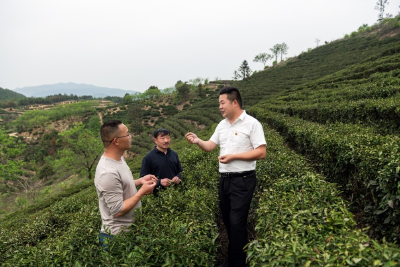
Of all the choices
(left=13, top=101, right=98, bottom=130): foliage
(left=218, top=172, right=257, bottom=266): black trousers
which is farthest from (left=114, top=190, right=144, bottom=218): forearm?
(left=13, top=101, right=98, bottom=130): foliage

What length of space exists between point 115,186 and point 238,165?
1539mm

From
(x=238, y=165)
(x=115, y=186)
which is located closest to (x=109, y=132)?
(x=115, y=186)

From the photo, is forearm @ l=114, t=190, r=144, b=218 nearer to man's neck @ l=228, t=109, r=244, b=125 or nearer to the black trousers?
the black trousers

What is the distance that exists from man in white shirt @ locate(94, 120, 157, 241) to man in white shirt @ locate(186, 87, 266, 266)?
43.0 inches

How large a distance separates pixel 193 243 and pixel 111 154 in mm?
1278

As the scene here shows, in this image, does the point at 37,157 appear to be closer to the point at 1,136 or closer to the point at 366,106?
the point at 1,136

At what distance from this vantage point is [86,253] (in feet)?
6.56

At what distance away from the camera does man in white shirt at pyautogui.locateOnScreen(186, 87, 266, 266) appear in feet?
8.76

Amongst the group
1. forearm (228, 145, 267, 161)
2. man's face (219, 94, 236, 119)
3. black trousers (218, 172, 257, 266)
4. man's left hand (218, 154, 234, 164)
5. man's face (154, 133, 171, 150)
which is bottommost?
black trousers (218, 172, 257, 266)

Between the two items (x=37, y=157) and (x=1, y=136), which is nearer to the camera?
(x=1, y=136)

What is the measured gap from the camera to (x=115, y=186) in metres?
2.06

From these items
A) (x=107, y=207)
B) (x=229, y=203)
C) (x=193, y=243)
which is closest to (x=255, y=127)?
(x=229, y=203)

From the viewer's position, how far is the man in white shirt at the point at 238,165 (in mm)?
2670

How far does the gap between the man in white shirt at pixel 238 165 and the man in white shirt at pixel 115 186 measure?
109 centimetres
